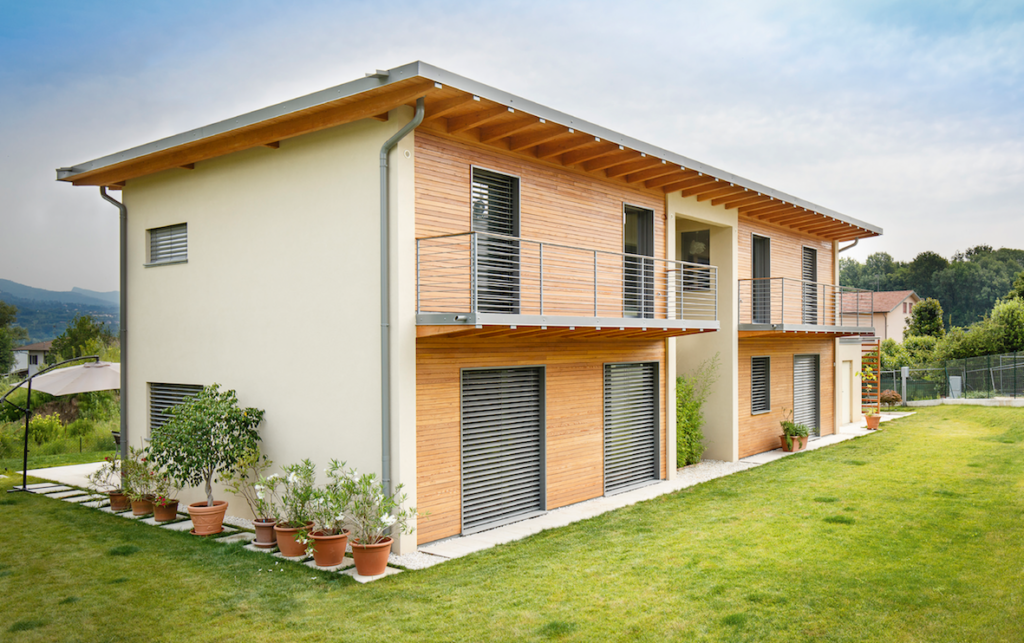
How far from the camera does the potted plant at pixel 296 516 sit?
25.2 feet

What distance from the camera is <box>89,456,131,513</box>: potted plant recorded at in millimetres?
10180

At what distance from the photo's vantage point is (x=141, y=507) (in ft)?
32.5

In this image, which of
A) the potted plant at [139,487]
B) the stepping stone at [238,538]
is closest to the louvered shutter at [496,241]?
the stepping stone at [238,538]

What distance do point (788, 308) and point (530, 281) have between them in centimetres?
1054

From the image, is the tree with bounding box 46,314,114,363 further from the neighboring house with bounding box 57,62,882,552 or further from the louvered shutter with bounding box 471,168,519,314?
the louvered shutter with bounding box 471,168,519,314

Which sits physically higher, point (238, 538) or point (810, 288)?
point (810, 288)

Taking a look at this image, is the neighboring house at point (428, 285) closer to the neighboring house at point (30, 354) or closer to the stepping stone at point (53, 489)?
the stepping stone at point (53, 489)

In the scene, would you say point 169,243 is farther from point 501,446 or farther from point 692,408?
point 692,408

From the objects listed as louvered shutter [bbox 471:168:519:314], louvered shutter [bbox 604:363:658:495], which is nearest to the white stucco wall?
louvered shutter [bbox 471:168:519:314]

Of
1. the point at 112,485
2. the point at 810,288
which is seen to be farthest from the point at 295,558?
the point at 810,288

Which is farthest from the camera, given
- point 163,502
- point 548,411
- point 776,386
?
point 776,386

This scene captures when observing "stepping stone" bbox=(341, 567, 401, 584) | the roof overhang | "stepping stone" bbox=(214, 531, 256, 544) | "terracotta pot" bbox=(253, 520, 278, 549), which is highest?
the roof overhang

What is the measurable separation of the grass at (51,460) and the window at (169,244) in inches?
224

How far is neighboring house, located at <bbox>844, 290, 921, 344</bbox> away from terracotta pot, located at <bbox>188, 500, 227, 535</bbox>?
50.0 metres
